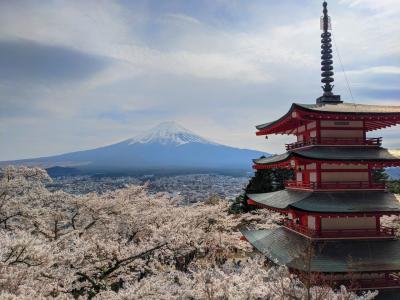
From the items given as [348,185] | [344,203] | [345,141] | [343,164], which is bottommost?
[344,203]

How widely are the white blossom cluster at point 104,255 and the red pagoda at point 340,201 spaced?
1.02 metres

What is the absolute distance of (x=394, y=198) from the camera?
43.0ft

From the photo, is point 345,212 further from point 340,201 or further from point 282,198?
point 282,198

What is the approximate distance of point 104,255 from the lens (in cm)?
1198

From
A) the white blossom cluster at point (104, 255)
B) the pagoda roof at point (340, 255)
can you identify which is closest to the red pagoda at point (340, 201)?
the pagoda roof at point (340, 255)

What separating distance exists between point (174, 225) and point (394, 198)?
775 centimetres

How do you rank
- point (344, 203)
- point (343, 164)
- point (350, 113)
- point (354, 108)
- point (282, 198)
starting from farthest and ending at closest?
point (282, 198) → point (354, 108) → point (350, 113) → point (343, 164) → point (344, 203)

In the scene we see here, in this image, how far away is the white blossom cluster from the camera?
8133 millimetres

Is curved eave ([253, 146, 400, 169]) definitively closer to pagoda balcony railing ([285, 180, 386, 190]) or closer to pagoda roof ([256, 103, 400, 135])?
pagoda balcony railing ([285, 180, 386, 190])

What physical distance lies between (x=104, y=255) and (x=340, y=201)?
8021 millimetres

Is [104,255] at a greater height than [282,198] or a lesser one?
lesser

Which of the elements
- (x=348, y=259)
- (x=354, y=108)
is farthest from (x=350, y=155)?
(x=348, y=259)

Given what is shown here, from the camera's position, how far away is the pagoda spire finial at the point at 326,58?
15922mm

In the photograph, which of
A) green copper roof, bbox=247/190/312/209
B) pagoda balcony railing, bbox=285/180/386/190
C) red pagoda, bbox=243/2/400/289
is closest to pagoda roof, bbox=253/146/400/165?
red pagoda, bbox=243/2/400/289
